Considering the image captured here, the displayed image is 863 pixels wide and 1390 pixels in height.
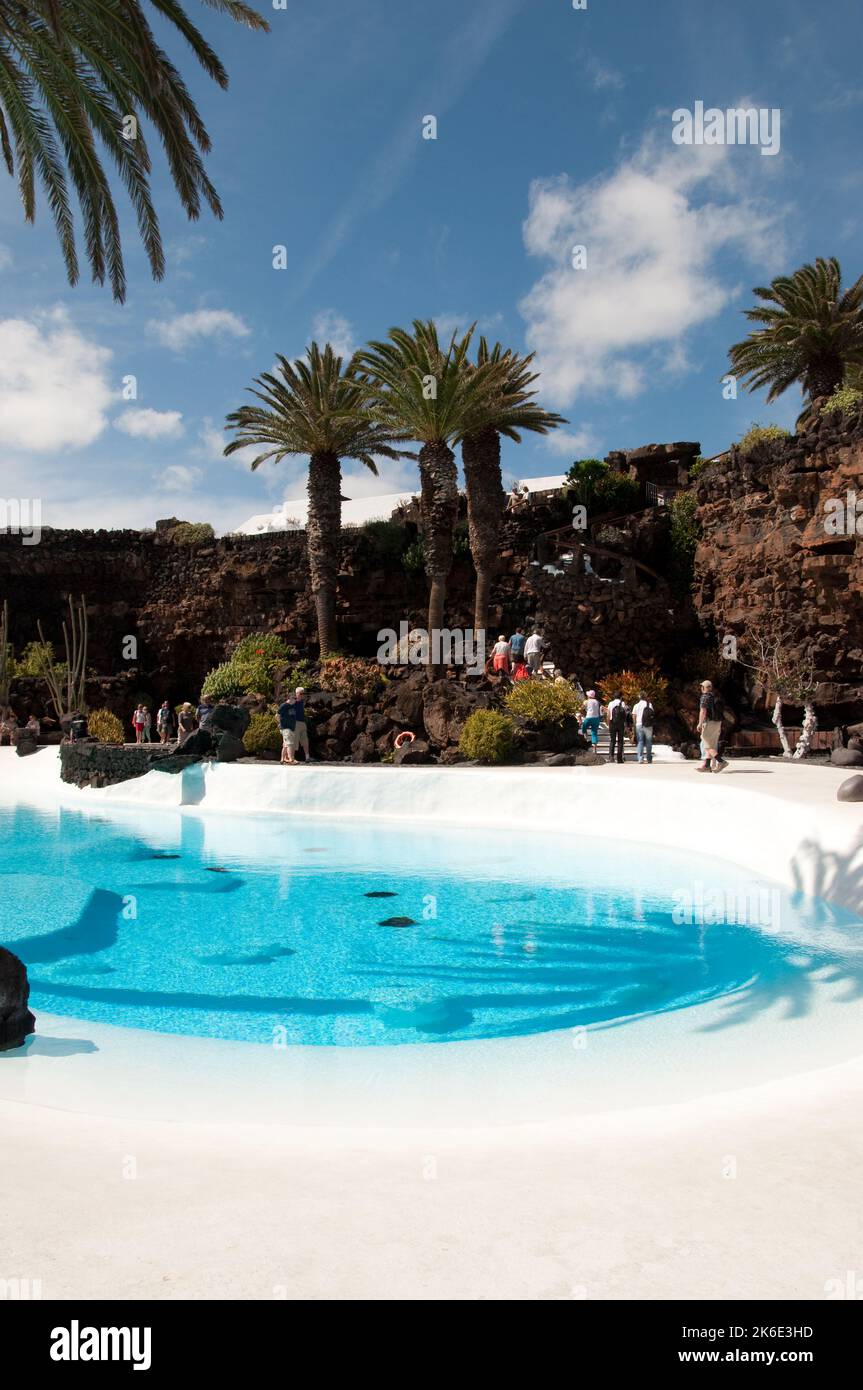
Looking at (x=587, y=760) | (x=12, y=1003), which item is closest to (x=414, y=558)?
(x=587, y=760)

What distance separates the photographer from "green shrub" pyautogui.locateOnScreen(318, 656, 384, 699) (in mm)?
24625

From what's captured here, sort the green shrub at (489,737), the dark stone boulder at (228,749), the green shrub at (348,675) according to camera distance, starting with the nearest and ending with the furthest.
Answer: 1. the green shrub at (489,737)
2. the dark stone boulder at (228,749)
3. the green shrub at (348,675)

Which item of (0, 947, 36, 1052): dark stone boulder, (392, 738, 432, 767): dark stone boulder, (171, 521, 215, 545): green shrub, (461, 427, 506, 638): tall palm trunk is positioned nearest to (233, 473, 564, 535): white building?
(171, 521, 215, 545): green shrub

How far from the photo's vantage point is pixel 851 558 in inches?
805

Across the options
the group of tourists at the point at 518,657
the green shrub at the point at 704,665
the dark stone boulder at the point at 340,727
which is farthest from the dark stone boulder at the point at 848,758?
the dark stone boulder at the point at 340,727

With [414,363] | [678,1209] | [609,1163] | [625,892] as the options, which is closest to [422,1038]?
[609,1163]

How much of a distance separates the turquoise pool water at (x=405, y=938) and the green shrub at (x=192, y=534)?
25000mm

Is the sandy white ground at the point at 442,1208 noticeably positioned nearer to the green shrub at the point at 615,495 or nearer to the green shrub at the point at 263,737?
the green shrub at the point at 263,737

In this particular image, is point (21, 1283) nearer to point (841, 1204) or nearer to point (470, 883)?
point (841, 1204)

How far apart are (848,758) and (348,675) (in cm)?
1404

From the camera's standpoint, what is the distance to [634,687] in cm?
2291

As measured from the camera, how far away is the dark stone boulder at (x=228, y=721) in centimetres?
2075

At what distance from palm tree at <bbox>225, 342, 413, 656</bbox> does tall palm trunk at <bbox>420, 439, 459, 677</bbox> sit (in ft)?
8.63
